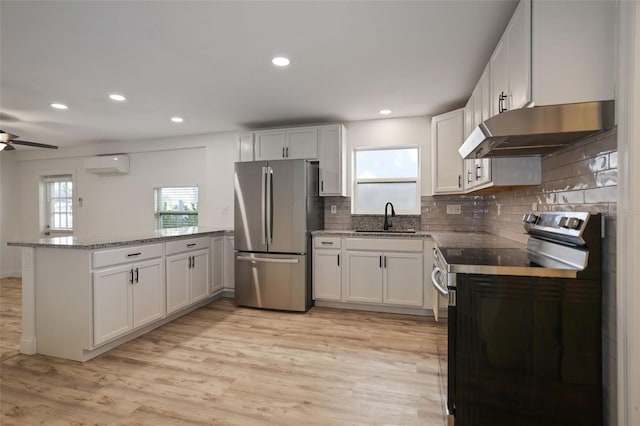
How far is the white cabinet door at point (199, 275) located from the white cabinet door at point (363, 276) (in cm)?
176

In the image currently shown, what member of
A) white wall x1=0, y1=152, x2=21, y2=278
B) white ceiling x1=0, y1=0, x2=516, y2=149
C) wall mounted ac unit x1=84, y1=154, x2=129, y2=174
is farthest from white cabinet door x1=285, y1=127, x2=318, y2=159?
white wall x1=0, y1=152, x2=21, y2=278

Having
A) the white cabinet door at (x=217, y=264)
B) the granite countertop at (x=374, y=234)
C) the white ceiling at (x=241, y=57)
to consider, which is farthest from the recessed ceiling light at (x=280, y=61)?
the white cabinet door at (x=217, y=264)

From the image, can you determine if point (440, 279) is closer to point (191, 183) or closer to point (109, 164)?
point (191, 183)

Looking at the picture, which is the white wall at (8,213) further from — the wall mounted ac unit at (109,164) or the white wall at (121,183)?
the wall mounted ac unit at (109,164)

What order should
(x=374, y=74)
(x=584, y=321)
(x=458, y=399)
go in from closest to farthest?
(x=584, y=321)
(x=458, y=399)
(x=374, y=74)

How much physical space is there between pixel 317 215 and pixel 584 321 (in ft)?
9.73

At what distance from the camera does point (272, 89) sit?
10.1 feet

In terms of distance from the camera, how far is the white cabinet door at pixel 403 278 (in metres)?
3.52

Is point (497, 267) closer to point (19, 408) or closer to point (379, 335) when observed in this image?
point (379, 335)

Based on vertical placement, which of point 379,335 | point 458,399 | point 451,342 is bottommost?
point 379,335

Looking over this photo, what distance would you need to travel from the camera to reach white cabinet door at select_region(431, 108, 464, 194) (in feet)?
11.1

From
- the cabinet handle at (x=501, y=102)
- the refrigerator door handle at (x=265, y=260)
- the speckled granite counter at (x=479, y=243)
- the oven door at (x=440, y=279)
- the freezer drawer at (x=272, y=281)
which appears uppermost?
the cabinet handle at (x=501, y=102)

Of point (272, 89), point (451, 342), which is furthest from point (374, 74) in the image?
point (451, 342)

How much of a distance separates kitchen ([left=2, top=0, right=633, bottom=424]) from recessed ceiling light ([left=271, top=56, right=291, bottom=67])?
1.80 metres
